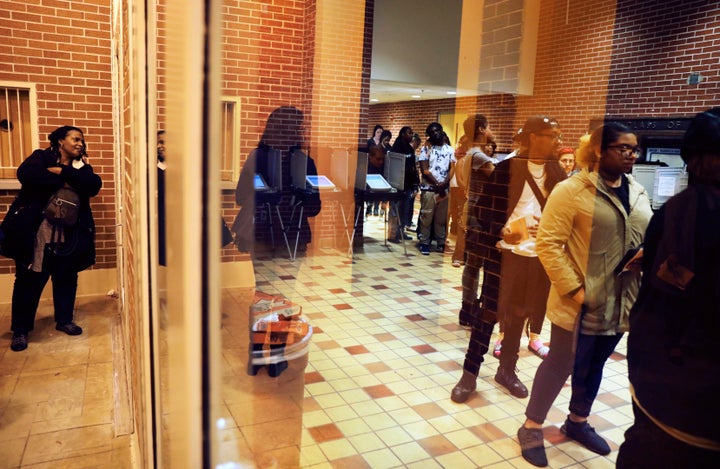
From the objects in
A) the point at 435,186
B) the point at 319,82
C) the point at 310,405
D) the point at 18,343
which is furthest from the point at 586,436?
the point at 319,82

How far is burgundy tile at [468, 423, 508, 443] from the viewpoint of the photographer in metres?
2.76

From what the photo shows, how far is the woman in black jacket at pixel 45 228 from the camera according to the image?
11.0 ft

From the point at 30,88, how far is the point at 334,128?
142 inches

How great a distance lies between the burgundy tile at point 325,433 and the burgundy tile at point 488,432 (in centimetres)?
73

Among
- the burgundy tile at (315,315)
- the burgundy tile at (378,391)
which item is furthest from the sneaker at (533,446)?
the burgundy tile at (315,315)

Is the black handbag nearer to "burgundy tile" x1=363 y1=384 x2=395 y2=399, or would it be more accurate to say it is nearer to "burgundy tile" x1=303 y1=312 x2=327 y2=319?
"burgundy tile" x1=303 y1=312 x2=327 y2=319

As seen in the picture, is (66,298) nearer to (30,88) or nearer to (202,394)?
(30,88)

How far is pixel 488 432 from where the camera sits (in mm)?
2818

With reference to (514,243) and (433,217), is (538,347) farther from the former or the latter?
(433,217)

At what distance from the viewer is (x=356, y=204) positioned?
7199mm

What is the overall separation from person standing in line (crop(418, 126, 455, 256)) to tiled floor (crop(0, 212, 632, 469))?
9.12ft

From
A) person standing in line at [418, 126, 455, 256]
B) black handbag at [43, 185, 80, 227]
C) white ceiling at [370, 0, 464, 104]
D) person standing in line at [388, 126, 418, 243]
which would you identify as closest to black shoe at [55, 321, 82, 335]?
black handbag at [43, 185, 80, 227]

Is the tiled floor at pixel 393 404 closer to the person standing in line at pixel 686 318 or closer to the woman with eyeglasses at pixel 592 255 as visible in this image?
the woman with eyeglasses at pixel 592 255

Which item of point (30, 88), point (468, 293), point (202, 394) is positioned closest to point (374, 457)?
point (468, 293)
